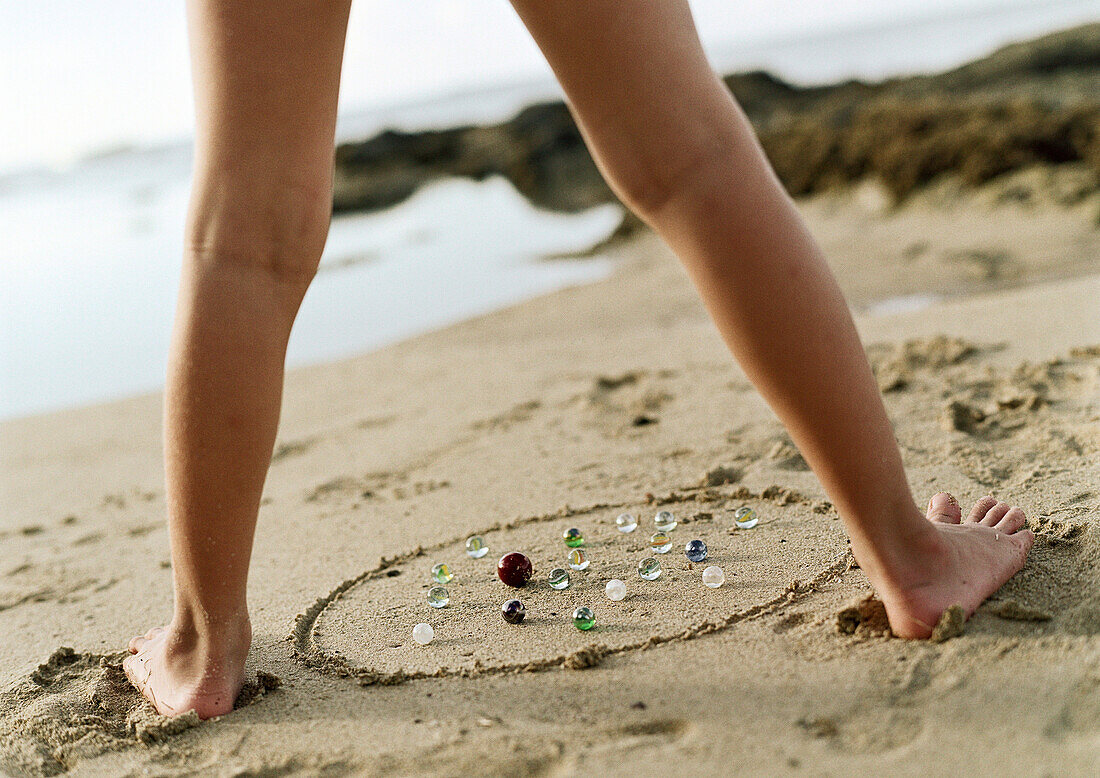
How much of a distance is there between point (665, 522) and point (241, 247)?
3.80 feet

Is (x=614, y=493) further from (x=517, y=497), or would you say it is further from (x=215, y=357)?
(x=215, y=357)

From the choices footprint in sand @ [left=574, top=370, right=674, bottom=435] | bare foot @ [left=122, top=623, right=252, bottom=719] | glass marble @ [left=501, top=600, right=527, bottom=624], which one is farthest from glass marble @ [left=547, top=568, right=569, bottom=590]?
footprint in sand @ [left=574, top=370, right=674, bottom=435]

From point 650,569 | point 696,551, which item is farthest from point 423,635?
point 696,551

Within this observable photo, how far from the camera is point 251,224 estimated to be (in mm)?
1517

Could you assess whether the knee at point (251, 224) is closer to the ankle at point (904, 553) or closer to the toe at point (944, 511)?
the ankle at point (904, 553)

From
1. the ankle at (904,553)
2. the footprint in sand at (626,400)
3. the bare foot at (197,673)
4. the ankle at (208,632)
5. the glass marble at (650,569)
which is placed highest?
the ankle at (904,553)

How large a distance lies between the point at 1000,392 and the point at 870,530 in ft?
4.90

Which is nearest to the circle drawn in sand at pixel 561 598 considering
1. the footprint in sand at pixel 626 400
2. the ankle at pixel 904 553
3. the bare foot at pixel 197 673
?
the bare foot at pixel 197 673

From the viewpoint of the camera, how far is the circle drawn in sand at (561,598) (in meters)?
1.75

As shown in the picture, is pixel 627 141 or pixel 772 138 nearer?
pixel 627 141

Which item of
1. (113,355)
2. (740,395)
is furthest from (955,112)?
(113,355)

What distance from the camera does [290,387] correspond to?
14.7 ft

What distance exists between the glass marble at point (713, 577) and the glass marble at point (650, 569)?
121 mm

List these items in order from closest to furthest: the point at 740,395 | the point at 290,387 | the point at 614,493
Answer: the point at 614,493
the point at 740,395
the point at 290,387
